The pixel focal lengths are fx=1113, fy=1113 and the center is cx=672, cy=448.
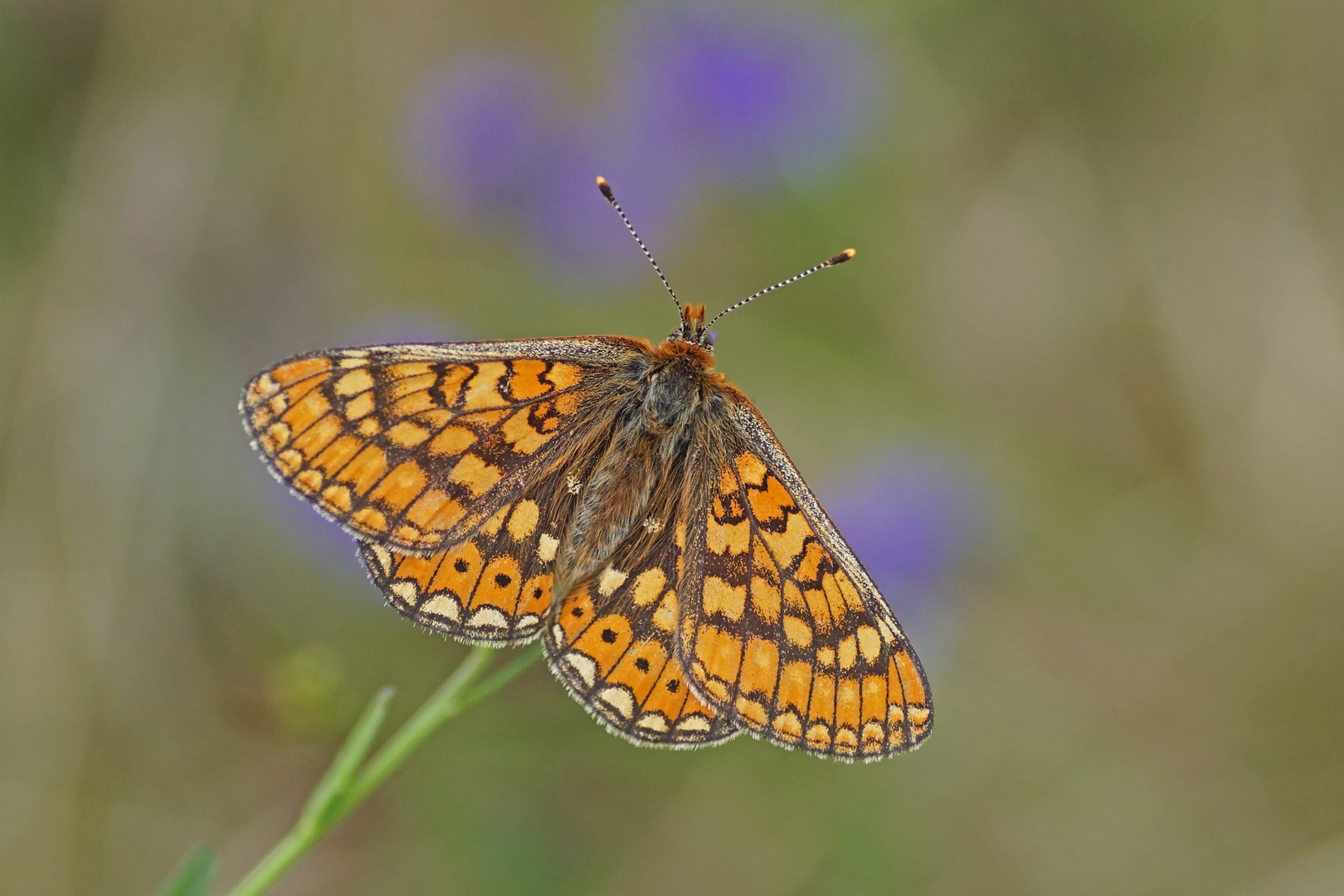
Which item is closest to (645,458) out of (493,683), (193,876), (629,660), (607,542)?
(607,542)

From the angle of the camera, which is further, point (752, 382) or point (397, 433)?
point (752, 382)

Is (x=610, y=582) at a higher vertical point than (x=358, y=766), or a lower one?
higher

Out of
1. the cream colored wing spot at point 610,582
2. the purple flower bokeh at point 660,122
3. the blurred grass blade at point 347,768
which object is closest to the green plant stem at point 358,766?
the blurred grass blade at point 347,768

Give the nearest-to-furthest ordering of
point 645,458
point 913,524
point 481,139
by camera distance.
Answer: point 645,458
point 913,524
point 481,139

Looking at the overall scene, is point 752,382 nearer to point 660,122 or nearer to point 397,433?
point 660,122

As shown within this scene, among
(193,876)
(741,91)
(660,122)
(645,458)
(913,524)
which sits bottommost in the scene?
(193,876)

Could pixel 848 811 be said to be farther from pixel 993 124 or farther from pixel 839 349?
pixel 993 124

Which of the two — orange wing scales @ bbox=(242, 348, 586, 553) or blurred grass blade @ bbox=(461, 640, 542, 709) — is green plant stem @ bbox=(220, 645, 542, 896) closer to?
blurred grass blade @ bbox=(461, 640, 542, 709)

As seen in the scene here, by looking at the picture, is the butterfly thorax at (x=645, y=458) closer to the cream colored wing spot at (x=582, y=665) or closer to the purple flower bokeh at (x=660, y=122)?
Result: the cream colored wing spot at (x=582, y=665)
